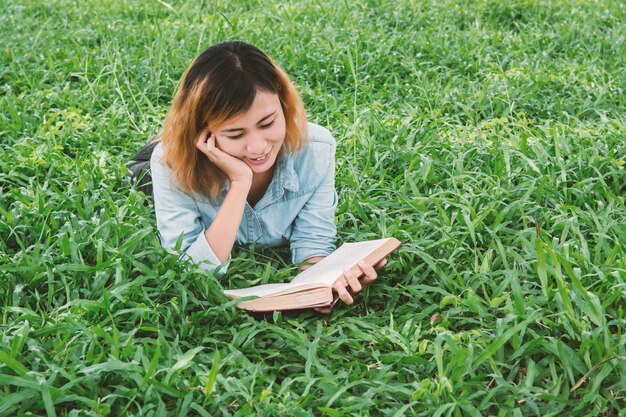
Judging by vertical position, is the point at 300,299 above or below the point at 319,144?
below

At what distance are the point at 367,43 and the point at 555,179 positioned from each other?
1879mm

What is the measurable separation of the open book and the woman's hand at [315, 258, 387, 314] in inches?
0.6

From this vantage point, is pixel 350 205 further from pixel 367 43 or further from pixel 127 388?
pixel 367 43

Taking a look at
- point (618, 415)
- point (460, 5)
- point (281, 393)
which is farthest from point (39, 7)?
point (618, 415)

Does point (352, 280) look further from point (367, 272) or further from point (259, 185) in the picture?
point (259, 185)

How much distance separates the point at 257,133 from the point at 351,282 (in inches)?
23.3

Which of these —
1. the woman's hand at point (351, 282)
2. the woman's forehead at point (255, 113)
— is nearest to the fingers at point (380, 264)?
the woman's hand at point (351, 282)

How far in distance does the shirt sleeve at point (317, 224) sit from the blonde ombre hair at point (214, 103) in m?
0.19

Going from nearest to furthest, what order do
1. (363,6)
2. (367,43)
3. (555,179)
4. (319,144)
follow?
(319,144) < (555,179) < (367,43) < (363,6)

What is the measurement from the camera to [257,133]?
267cm

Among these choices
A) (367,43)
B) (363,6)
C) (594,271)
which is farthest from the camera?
(363,6)

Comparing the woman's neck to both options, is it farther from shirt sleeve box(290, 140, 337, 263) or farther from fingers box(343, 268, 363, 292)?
fingers box(343, 268, 363, 292)

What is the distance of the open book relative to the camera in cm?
243

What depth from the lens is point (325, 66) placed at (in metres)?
4.57
